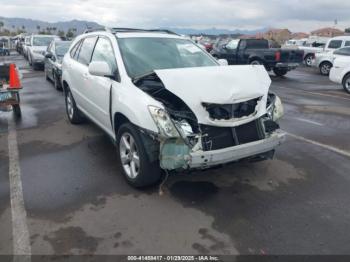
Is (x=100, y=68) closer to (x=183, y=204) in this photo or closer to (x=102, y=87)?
(x=102, y=87)

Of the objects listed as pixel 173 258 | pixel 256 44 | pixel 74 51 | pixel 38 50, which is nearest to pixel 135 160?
pixel 173 258

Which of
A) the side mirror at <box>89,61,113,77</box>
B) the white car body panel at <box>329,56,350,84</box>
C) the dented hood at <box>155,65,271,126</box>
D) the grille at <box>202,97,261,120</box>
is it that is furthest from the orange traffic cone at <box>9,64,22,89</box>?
the white car body panel at <box>329,56,350,84</box>

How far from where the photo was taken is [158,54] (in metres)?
4.83

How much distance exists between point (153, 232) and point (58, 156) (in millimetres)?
2639

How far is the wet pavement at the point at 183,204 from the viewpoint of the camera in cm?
308

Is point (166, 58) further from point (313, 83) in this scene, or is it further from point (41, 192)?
point (313, 83)

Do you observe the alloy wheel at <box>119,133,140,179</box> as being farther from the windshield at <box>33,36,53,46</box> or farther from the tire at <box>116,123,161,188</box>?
the windshield at <box>33,36,53,46</box>

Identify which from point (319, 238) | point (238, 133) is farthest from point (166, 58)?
point (319, 238)

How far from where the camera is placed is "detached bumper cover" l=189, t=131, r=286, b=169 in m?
3.47

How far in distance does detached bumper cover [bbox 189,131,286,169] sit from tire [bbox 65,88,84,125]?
12.5 feet

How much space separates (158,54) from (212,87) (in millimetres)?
1456

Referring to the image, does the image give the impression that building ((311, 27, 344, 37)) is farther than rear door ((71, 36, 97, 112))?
Yes

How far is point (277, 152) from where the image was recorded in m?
5.40

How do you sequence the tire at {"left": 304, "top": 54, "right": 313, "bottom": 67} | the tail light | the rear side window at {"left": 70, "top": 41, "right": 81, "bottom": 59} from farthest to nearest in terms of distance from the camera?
the tire at {"left": 304, "top": 54, "right": 313, "bottom": 67} < the tail light < the rear side window at {"left": 70, "top": 41, "right": 81, "bottom": 59}
